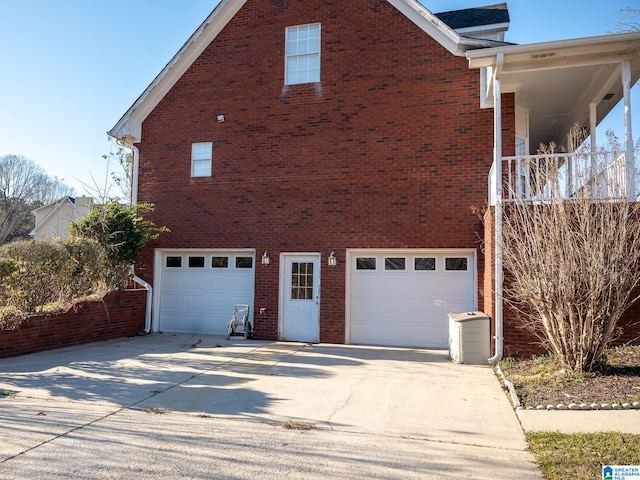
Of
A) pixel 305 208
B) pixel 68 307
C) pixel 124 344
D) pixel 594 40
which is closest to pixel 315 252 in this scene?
pixel 305 208

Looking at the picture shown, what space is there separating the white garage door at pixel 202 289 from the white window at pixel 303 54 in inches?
182

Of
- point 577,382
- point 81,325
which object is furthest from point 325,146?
point 577,382

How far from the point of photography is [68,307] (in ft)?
33.6

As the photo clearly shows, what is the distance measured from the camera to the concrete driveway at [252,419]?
164 inches

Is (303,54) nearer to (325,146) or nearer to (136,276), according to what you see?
(325,146)

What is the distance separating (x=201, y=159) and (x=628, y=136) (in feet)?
31.5

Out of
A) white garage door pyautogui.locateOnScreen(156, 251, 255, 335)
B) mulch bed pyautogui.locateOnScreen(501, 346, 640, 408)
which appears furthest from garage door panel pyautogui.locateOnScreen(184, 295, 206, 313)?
mulch bed pyautogui.locateOnScreen(501, 346, 640, 408)

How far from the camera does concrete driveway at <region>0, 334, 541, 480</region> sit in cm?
417

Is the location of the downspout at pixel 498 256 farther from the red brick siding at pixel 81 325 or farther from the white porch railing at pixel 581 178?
the red brick siding at pixel 81 325

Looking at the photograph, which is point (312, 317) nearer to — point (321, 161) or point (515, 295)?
point (321, 161)

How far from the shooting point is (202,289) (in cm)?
1275

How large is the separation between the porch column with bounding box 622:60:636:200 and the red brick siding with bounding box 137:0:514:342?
89.7 inches

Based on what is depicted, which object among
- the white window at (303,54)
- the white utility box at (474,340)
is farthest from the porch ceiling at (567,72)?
the white utility box at (474,340)

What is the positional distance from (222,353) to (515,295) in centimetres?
570
